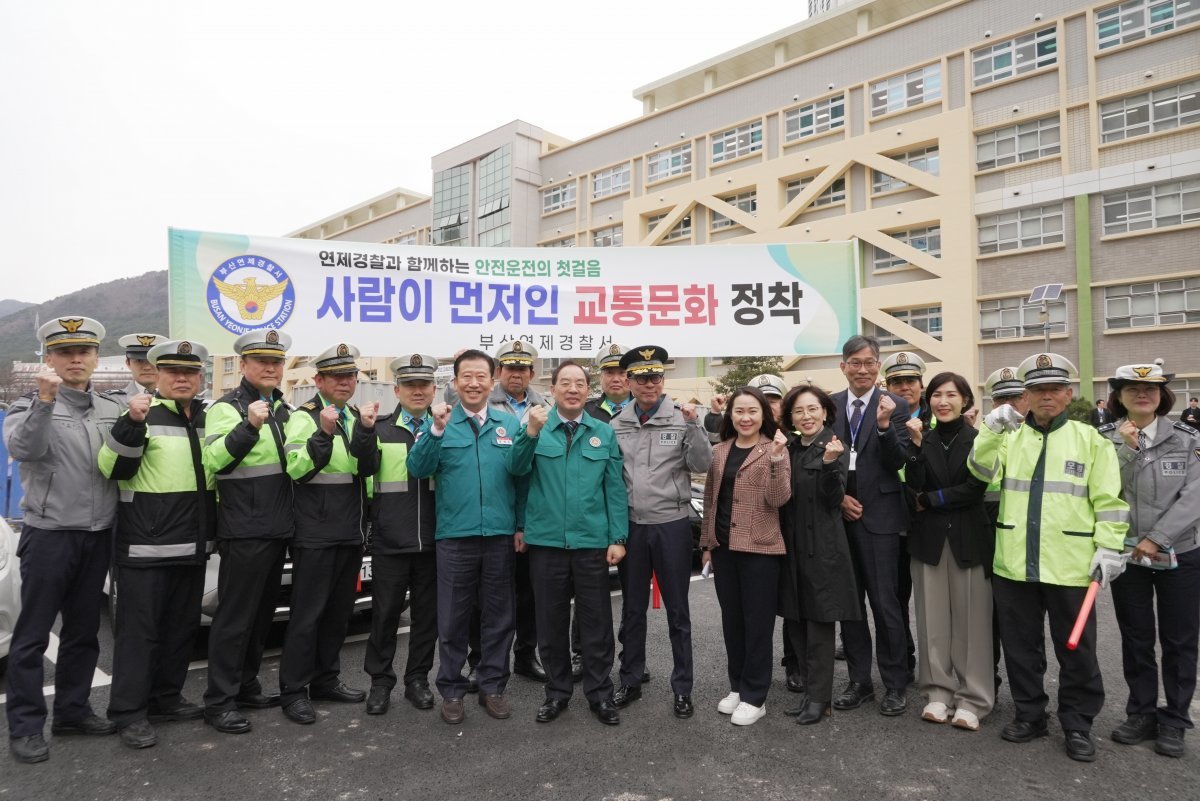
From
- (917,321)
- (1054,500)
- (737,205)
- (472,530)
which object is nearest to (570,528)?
(472,530)

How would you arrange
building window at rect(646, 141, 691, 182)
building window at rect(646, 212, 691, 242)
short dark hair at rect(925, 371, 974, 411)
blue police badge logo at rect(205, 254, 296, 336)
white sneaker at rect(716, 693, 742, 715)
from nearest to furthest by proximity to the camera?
white sneaker at rect(716, 693, 742, 715)
short dark hair at rect(925, 371, 974, 411)
blue police badge logo at rect(205, 254, 296, 336)
building window at rect(646, 212, 691, 242)
building window at rect(646, 141, 691, 182)

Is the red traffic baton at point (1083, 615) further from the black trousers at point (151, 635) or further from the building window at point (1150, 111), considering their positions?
the building window at point (1150, 111)

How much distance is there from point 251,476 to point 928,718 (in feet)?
13.1

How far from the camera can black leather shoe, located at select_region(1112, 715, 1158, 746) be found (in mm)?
3751

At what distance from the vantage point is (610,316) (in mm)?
6906

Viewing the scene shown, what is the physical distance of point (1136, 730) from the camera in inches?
149

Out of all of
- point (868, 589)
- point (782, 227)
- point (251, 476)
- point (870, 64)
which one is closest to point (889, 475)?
point (868, 589)

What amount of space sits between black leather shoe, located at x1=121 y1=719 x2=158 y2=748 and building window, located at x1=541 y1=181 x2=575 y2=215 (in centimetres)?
3842

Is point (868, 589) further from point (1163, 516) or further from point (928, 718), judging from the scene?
point (1163, 516)

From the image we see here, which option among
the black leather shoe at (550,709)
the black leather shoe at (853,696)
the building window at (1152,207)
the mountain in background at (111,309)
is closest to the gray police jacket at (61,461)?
the black leather shoe at (550,709)

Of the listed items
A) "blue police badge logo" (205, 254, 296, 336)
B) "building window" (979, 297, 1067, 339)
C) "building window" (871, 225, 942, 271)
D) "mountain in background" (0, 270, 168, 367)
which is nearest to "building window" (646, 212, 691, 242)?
"building window" (871, 225, 942, 271)

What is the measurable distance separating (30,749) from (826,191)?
30.8 m

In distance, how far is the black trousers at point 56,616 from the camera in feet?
11.9

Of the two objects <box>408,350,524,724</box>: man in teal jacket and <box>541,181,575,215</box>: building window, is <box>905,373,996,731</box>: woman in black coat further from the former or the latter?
<box>541,181,575,215</box>: building window
